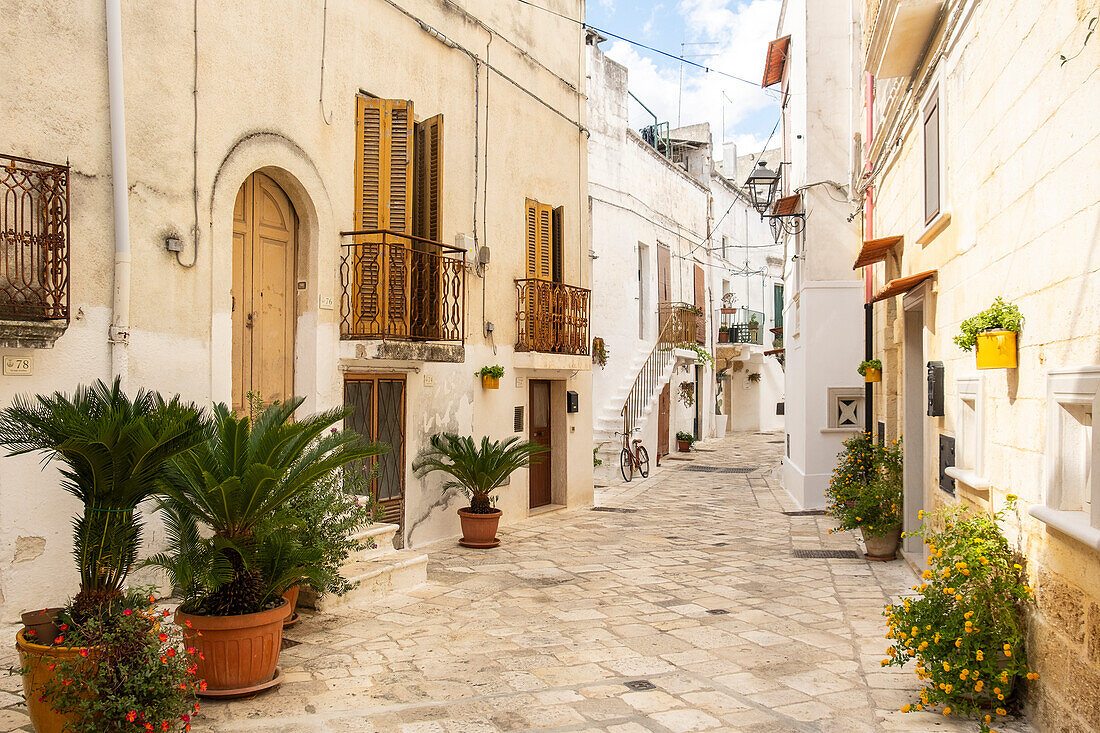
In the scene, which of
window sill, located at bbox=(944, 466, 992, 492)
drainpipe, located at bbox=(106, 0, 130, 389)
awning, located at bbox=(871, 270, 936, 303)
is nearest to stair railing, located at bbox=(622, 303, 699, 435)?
awning, located at bbox=(871, 270, 936, 303)

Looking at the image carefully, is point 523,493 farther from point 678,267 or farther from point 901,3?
point 678,267

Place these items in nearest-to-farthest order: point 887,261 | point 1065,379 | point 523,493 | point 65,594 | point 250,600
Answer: point 1065,379
point 250,600
point 65,594
point 887,261
point 523,493

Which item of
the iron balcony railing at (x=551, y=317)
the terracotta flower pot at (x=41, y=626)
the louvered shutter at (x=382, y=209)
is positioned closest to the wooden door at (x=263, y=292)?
the louvered shutter at (x=382, y=209)

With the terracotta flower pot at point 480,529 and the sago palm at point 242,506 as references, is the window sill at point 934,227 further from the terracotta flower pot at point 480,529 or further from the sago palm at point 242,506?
the terracotta flower pot at point 480,529

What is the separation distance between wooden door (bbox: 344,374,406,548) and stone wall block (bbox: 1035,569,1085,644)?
651 cm

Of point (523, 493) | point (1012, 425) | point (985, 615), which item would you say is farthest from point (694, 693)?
point (523, 493)

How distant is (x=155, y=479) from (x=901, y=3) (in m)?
6.32

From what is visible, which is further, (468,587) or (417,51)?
(417,51)

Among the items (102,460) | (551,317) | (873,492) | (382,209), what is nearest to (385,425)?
(382,209)

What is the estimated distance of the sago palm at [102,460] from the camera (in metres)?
4.16

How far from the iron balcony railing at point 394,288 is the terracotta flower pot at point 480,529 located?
7.07 ft

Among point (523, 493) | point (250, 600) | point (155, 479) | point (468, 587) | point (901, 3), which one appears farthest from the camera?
point (523, 493)

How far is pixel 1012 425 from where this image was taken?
508 cm

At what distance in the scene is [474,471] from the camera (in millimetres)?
10258
